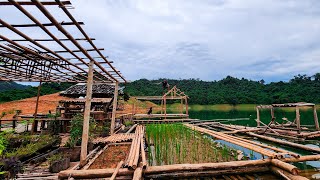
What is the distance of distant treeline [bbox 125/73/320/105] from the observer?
3206 cm

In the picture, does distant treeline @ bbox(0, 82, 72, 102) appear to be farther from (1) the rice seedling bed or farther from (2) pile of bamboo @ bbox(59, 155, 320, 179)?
(2) pile of bamboo @ bbox(59, 155, 320, 179)

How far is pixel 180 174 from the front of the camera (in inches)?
159

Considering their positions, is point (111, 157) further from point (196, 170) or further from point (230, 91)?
point (230, 91)

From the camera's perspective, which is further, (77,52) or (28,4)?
(77,52)

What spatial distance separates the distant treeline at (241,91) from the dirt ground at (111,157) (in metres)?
24.8

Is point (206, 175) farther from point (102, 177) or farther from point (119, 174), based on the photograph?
point (102, 177)

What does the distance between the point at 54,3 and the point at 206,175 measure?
4.03 meters

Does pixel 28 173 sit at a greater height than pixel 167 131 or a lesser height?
lesser

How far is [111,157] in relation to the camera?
18.0ft

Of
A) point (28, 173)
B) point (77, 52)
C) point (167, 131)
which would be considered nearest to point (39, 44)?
point (77, 52)

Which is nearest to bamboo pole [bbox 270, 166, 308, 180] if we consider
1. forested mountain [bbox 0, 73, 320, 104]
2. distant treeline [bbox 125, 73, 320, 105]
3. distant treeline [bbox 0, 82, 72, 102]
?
forested mountain [bbox 0, 73, 320, 104]

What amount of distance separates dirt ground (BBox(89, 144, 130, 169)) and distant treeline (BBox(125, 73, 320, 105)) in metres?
24.8

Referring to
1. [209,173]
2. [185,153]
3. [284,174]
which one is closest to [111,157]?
[185,153]

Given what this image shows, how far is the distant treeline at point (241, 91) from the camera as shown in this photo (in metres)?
32.1
